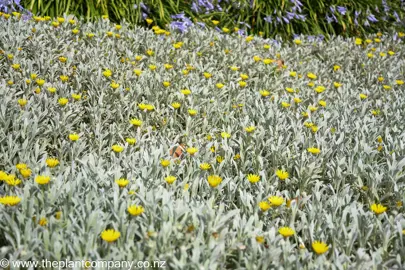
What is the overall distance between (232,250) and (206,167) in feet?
1.87

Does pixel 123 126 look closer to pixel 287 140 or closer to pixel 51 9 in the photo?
pixel 287 140

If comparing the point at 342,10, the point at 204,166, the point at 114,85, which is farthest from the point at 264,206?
the point at 342,10

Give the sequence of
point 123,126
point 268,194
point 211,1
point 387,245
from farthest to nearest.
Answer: point 211,1 < point 123,126 < point 268,194 < point 387,245

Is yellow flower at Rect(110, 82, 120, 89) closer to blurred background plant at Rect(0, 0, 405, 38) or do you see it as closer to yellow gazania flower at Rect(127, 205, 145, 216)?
yellow gazania flower at Rect(127, 205, 145, 216)

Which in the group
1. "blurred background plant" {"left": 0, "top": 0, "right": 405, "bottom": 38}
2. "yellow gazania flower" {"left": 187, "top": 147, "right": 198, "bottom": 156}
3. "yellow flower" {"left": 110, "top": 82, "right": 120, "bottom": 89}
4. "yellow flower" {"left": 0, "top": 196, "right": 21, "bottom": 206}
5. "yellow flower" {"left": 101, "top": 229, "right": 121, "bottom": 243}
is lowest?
"yellow flower" {"left": 101, "top": 229, "right": 121, "bottom": 243}

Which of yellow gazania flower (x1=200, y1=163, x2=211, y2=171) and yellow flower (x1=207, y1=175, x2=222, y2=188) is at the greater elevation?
yellow gazania flower (x1=200, y1=163, x2=211, y2=171)

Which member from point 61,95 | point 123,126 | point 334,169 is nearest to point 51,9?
point 61,95

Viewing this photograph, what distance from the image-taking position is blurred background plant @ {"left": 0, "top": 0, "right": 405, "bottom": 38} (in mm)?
5035

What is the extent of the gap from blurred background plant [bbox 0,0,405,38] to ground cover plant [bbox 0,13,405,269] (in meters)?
0.48

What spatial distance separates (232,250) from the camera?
167 cm

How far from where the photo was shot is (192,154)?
2.30 m

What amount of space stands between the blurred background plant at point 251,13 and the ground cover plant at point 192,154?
1.57 ft

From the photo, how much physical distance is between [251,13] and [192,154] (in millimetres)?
4008

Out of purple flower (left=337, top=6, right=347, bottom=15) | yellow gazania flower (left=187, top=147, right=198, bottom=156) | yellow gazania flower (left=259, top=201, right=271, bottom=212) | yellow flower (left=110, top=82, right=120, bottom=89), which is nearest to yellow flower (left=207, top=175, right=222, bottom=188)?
yellow gazania flower (left=259, top=201, right=271, bottom=212)
